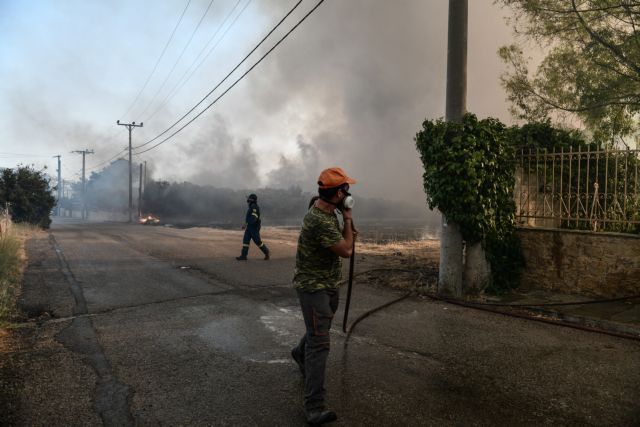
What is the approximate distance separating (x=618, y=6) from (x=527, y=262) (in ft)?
18.3

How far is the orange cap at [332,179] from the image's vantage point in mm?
3170

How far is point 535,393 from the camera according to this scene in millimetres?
3480

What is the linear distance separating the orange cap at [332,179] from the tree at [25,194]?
76.8 feet

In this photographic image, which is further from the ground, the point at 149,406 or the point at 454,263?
the point at 454,263

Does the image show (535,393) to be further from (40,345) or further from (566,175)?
(566,175)

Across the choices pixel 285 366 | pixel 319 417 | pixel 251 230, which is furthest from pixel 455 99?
pixel 251 230

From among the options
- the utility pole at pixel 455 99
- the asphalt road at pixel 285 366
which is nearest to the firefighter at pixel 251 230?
the asphalt road at pixel 285 366

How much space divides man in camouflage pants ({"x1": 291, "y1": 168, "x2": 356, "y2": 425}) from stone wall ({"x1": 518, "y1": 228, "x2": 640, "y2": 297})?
5.15 meters

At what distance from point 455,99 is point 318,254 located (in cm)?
485

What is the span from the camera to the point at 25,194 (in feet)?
73.9

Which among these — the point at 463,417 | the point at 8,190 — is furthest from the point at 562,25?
the point at 8,190

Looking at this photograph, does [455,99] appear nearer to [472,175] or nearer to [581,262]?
[472,175]

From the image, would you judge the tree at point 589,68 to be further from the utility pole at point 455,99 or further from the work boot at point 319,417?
the work boot at point 319,417

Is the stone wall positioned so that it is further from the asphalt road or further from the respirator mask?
the respirator mask
